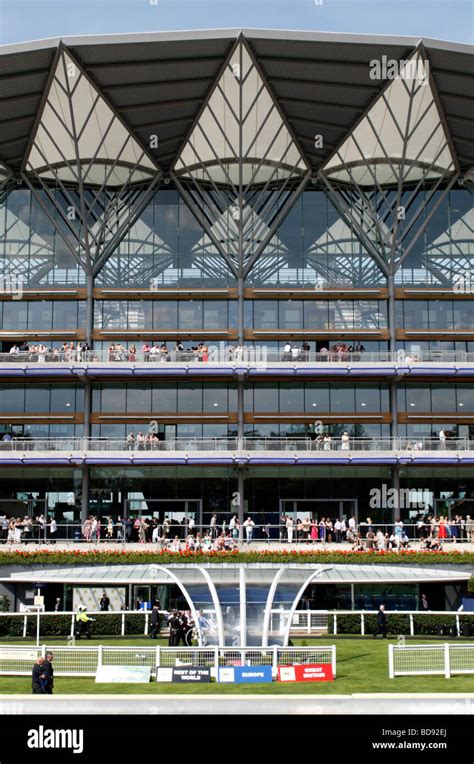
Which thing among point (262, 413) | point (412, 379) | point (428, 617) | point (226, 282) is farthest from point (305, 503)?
point (428, 617)

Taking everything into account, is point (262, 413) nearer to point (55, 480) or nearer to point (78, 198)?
point (55, 480)

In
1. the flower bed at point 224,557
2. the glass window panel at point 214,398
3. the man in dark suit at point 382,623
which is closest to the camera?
the man in dark suit at point 382,623

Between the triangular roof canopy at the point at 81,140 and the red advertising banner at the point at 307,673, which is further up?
the triangular roof canopy at the point at 81,140

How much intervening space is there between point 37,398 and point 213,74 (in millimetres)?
21850

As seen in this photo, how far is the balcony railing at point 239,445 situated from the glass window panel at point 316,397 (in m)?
3.29

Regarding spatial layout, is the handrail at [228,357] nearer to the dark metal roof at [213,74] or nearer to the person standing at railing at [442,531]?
the person standing at railing at [442,531]

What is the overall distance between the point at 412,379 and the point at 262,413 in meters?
8.94

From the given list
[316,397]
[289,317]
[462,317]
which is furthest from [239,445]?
[462,317]

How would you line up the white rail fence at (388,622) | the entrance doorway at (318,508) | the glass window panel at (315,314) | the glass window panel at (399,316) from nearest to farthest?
the white rail fence at (388,622) < the entrance doorway at (318,508) < the glass window panel at (399,316) < the glass window panel at (315,314)

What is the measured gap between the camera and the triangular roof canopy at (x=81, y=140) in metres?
47.2

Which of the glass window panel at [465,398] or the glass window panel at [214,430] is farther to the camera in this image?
the glass window panel at [465,398]

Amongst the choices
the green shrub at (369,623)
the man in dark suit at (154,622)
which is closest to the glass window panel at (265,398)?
the green shrub at (369,623)

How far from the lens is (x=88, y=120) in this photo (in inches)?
1975

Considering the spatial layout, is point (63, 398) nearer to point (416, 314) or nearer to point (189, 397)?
point (189, 397)
